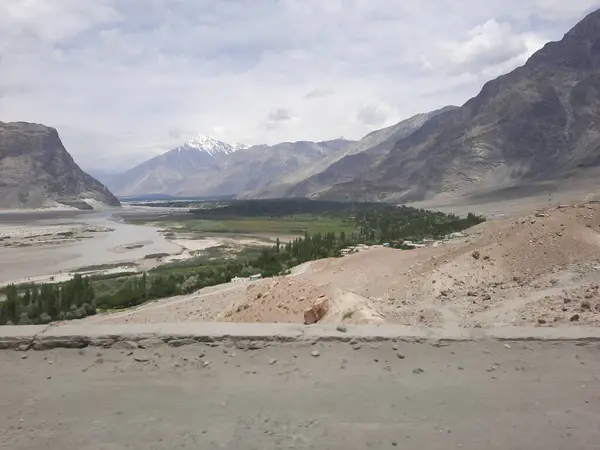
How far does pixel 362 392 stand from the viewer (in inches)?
237

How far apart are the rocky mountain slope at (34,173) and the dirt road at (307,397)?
170m

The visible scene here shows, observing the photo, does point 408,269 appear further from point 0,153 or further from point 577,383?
point 0,153

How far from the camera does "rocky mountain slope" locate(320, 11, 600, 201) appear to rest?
140250 mm

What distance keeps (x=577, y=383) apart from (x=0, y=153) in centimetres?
19417

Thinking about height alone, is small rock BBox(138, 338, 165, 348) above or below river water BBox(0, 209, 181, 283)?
above

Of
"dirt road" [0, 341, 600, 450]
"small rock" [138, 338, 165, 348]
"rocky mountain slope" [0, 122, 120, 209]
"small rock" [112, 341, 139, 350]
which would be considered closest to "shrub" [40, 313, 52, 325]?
"dirt road" [0, 341, 600, 450]

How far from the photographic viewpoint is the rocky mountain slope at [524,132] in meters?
140

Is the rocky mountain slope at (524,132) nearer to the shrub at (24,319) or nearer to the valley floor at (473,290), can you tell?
the valley floor at (473,290)

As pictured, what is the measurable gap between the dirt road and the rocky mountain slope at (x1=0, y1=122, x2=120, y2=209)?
17007 cm

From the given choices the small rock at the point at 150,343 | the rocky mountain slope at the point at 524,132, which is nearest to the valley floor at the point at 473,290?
the small rock at the point at 150,343

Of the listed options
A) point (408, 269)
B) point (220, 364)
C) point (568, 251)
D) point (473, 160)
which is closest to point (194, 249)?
point (408, 269)

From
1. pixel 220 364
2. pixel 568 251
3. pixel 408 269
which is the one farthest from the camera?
pixel 408 269

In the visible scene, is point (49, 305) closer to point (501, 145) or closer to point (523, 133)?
point (501, 145)

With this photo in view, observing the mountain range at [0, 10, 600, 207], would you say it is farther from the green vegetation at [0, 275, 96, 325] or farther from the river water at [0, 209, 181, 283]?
the green vegetation at [0, 275, 96, 325]
